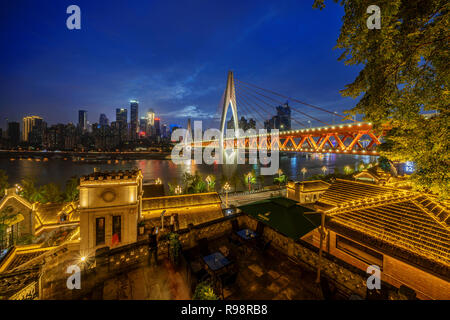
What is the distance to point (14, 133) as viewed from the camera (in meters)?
141

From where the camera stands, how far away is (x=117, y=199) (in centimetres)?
915

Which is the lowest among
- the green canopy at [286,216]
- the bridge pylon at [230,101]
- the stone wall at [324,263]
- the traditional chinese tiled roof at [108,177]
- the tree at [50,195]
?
the tree at [50,195]

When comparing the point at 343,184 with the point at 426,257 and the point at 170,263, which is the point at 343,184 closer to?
the point at 426,257

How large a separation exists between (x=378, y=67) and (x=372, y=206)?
4.31 meters

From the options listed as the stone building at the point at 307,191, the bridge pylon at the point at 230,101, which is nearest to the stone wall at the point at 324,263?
the stone building at the point at 307,191

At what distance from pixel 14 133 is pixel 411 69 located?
224 meters

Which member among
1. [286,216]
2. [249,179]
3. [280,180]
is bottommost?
[280,180]

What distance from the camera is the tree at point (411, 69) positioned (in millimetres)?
3723

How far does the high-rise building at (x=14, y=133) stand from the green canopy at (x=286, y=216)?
700 feet

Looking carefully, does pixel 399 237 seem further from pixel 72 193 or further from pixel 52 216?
pixel 72 193

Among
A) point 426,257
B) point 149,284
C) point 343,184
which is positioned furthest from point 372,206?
point 149,284

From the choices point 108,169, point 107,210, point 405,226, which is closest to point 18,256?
point 107,210

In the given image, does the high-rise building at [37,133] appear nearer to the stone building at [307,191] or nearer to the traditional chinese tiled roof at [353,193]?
the stone building at [307,191]

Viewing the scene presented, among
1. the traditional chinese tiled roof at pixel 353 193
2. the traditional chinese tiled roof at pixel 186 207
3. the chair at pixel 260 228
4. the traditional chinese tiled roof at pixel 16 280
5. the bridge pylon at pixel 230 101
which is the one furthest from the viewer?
the bridge pylon at pixel 230 101
